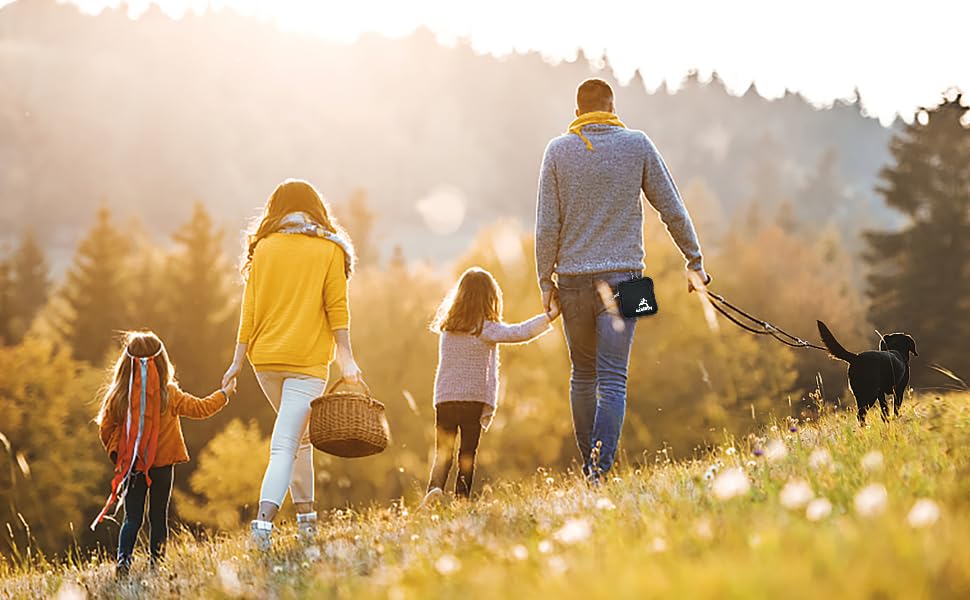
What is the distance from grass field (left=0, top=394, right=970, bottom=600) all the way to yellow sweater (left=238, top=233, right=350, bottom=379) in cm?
107

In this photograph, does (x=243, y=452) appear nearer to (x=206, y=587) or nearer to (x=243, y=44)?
A: (x=206, y=587)

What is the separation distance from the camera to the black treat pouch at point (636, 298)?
18.2 feet

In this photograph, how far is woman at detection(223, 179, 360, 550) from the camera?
5.77 metres

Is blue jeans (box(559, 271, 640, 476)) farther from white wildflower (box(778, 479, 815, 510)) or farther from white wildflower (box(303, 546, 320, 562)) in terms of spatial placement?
white wildflower (box(778, 479, 815, 510))

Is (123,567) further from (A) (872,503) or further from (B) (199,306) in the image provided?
(B) (199,306)

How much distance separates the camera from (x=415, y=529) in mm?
4746

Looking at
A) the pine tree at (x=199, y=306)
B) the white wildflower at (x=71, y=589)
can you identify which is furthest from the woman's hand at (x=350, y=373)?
the pine tree at (x=199, y=306)

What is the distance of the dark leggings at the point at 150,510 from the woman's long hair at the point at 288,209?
136 cm

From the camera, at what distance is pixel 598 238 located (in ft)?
18.9

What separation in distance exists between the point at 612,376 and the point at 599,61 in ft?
612

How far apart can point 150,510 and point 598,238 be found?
312 centimetres

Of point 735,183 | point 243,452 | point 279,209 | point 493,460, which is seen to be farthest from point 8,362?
point 735,183

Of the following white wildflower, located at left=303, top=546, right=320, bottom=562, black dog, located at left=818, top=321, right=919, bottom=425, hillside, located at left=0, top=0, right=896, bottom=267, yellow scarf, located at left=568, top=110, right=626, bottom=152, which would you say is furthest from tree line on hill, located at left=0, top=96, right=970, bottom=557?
hillside, located at left=0, top=0, right=896, bottom=267

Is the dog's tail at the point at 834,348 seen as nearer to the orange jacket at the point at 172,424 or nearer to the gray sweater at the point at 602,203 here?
the gray sweater at the point at 602,203
